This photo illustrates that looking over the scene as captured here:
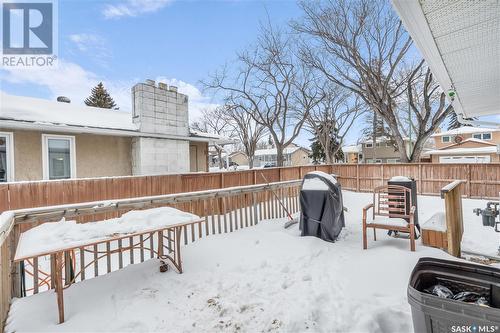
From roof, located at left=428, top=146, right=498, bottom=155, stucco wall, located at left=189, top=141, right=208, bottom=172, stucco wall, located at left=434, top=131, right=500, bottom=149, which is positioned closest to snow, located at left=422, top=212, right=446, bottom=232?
stucco wall, located at left=189, top=141, right=208, bottom=172

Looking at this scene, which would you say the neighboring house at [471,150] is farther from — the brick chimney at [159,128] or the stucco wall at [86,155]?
the stucco wall at [86,155]

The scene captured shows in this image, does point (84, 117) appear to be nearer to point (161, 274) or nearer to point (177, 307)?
point (161, 274)

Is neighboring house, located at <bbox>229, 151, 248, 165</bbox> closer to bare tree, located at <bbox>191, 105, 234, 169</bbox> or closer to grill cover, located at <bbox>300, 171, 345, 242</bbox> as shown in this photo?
bare tree, located at <bbox>191, 105, 234, 169</bbox>

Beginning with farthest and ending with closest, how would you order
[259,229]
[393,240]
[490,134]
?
[490,134] → [259,229] → [393,240]

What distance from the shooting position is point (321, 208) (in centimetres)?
454

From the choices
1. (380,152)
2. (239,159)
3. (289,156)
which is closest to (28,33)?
(380,152)

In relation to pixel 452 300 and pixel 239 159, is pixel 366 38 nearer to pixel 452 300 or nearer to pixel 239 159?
pixel 452 300

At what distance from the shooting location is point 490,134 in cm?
2145

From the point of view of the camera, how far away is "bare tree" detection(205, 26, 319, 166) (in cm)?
1479

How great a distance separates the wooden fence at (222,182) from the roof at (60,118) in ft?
6.00

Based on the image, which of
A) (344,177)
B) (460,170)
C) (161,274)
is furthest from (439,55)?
(344,177)

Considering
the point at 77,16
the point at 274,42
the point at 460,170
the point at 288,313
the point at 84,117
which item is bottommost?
the point at 288,313

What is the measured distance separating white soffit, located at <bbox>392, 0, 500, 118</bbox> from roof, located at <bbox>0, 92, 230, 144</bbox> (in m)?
7.81

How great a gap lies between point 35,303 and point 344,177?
42.8 feet
